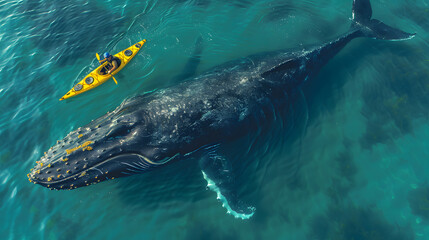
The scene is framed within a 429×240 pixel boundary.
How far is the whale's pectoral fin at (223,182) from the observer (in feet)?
37.1

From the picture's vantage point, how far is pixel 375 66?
16062mm

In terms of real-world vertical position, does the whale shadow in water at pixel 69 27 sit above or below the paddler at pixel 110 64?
above

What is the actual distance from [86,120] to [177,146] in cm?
640

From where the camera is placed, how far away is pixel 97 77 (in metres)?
15.8

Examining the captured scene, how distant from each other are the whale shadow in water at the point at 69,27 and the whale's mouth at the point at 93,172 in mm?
10248

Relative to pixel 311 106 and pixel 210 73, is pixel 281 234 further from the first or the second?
pixel 210 73

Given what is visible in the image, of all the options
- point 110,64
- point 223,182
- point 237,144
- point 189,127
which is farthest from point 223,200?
point 110,64

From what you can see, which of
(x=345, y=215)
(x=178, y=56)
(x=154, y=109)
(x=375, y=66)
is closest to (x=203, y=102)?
(x=154, y=109)

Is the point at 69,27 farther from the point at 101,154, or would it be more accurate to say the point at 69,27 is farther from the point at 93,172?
the point at 93,172

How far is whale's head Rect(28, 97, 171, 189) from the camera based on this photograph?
970 cm

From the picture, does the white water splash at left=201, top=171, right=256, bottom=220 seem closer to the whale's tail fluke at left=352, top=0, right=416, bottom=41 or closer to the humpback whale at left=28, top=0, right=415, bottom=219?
the humpback whale at left=28, top=0, right=415, bottom=219

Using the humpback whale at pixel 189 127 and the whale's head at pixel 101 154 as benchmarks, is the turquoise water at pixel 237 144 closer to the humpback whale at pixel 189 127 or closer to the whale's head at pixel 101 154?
the humpback whale at pixel 189 127

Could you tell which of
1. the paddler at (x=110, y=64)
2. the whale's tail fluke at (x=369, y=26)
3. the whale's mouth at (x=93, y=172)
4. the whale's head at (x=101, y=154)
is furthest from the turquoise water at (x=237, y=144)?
the whale's head at (x=101, y=154)

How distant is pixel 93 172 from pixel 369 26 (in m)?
18.4
